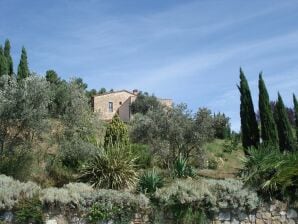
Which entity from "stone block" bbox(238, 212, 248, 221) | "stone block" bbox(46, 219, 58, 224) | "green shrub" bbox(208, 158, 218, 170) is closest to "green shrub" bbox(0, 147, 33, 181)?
"stone block" bbox(46, 219, 58, 224)

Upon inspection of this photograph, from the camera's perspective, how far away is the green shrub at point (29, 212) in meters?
13.5

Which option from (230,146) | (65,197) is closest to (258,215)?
(65,197)

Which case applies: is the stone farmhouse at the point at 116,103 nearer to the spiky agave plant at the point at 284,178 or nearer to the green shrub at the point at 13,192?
the spiky agave plant at the point at 284,178

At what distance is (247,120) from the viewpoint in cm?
3109

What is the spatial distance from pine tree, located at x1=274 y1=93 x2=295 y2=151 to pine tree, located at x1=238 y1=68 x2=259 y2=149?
11.2 feet

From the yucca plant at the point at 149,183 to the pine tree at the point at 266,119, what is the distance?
51.0 feet

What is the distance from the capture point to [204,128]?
2505 cm

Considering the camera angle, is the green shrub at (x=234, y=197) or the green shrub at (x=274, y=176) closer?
the green shrub at (x=234, y=197)

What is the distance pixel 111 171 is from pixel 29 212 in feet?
15.8

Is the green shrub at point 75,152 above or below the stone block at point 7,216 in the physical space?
above

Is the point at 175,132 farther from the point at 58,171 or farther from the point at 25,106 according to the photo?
the point at 25,106

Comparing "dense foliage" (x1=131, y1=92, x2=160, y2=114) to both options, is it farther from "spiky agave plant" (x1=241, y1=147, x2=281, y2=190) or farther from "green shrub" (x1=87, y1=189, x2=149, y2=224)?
"green shrub" (x1=87, y1=189, x2=149, y2=224)

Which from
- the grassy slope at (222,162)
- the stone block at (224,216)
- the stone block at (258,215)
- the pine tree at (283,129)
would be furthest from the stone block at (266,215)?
the pine tree at (283,129)

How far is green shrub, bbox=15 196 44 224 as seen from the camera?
44.3ft
